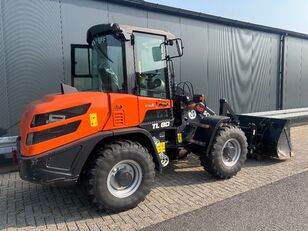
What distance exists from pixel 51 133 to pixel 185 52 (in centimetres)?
552

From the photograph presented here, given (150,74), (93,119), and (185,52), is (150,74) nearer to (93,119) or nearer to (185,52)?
(93,119)

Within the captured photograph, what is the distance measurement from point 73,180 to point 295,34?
1126 cm

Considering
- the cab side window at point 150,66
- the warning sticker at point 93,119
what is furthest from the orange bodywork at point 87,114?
the cab side window at point 150,66

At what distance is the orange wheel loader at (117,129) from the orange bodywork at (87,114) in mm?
11

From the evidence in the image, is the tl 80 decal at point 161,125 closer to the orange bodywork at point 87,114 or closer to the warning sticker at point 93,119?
the orange bodywork at point 87,114

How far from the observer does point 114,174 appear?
3.79 m

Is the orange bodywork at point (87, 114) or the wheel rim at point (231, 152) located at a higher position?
the orange bodywork at point (87, 114)

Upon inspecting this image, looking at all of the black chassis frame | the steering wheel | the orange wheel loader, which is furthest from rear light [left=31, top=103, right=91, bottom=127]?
the steering wheel

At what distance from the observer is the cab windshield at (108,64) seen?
3.93m

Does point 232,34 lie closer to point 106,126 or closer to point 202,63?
point 202,63

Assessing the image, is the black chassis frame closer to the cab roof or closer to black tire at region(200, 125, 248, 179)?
the cab roof

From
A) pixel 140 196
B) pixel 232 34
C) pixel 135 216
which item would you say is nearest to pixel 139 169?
pixel 140 196

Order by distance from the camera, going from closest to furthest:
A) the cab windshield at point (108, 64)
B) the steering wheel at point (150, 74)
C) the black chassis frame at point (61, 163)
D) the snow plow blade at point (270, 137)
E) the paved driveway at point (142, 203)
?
the black chassis frame at point (61, 163)
the paved driveway at point (142, 203)
the cab windshield at point (108, 64)
the steering wheel at point (150, 74)
the snow plow blade at point (270, 137)

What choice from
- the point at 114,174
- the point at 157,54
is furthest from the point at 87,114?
the point at 157,54
